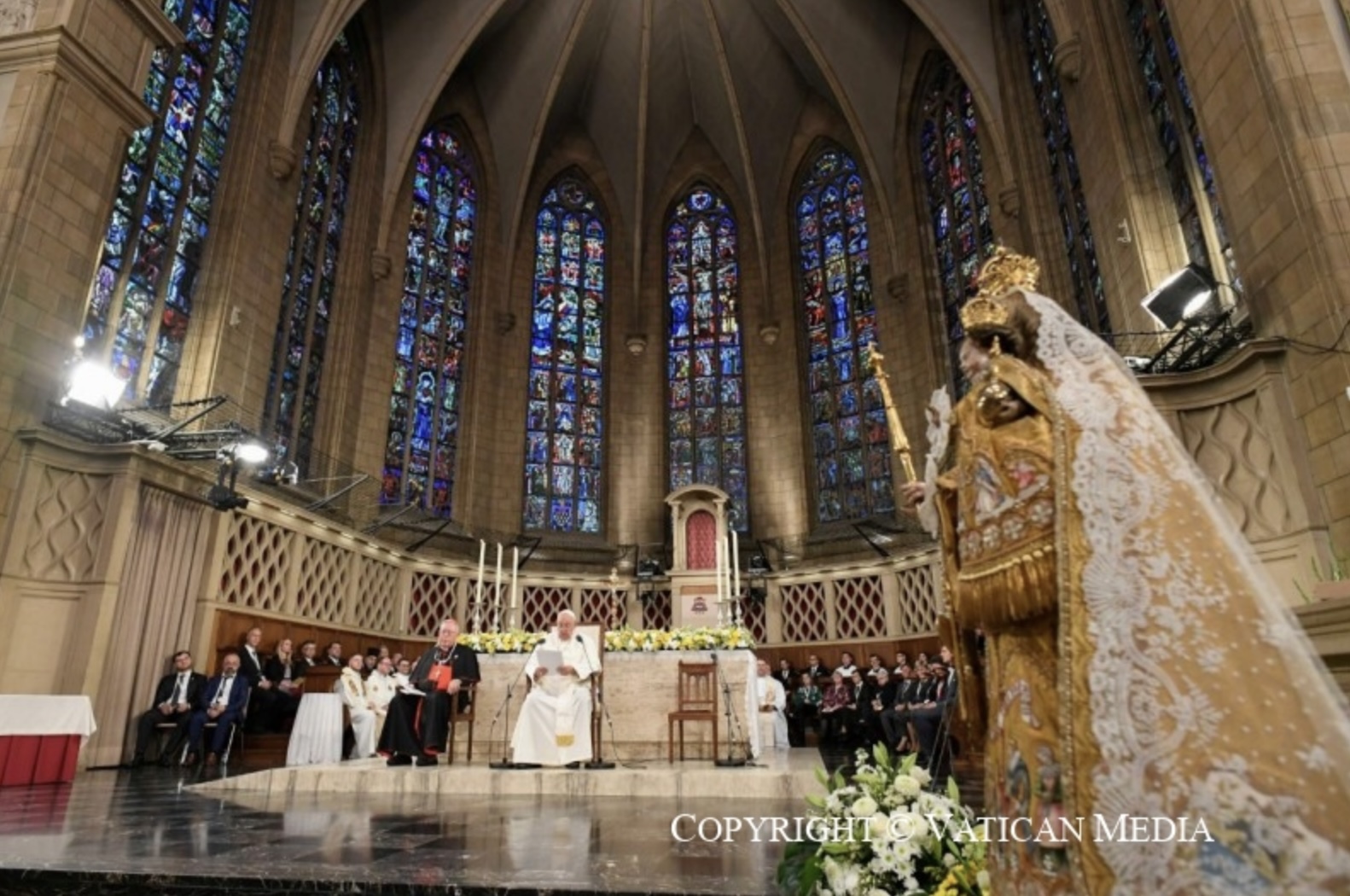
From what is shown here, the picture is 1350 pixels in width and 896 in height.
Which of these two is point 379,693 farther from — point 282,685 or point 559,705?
point 559,705

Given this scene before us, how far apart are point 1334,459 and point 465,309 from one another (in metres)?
15.7

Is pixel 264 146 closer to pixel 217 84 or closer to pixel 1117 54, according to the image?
A: pixel 217 84

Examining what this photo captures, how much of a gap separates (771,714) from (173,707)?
7559 mm

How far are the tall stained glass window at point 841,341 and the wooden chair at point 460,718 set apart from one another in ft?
34.7

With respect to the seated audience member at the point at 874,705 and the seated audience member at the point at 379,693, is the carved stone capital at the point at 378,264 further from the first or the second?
the seated audience member at the point at 874,705

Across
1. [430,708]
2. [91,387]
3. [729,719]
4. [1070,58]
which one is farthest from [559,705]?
[1070,58]

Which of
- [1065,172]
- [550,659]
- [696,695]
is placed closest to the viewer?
[550,659]

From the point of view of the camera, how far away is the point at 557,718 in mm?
6988

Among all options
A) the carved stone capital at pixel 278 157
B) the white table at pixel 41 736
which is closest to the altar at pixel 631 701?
the white table at pixel 41 736

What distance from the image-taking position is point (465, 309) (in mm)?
17875

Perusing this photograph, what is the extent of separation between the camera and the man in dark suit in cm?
864

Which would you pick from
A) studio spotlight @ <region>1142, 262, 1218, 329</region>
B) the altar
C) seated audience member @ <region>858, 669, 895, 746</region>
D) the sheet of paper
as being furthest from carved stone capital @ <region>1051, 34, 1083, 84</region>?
the sheet of paper

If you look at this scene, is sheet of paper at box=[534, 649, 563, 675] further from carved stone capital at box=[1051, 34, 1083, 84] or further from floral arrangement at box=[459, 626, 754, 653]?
carved stone capital at box=[1051, 34, 1083, 84]

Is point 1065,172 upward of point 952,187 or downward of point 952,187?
downward
